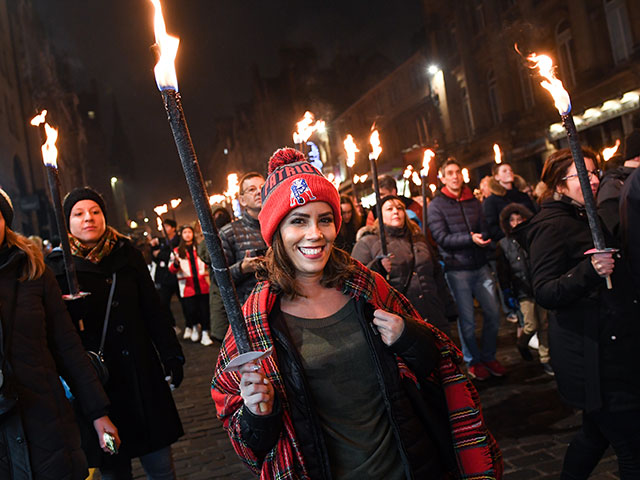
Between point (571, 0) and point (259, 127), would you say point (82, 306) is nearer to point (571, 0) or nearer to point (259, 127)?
point (571, 0)

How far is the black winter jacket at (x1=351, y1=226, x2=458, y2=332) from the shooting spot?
568cm

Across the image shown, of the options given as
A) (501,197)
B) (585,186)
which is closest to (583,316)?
(585,186)

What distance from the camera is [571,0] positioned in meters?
20.0

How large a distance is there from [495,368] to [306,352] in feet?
16.4

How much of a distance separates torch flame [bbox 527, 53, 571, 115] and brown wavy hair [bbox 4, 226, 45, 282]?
289 centimetres

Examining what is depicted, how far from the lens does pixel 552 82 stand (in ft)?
10.4

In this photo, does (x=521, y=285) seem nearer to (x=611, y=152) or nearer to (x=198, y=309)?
(x=611, y=152)

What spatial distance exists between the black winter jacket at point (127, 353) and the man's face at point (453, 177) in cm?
414

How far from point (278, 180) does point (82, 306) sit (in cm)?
194

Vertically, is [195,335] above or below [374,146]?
below

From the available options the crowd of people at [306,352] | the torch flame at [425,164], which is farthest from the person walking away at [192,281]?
the crowd of people at [306,352]

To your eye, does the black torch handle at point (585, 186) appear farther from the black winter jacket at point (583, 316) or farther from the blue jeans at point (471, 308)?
the blue jeans at point (471, 308)

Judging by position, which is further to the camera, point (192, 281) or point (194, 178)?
point (192, 281)

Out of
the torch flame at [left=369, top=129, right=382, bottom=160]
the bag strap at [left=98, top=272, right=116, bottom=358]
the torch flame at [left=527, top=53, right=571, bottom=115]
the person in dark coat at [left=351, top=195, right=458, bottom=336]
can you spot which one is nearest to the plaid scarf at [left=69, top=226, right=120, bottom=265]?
the bag strap at [left=98, top=272, right=116, bottom=358]
